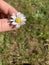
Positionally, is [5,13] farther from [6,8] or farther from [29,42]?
[29,42]

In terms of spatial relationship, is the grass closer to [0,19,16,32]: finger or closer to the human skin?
the human skin

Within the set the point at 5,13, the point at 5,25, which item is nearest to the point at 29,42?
the point at 5,13

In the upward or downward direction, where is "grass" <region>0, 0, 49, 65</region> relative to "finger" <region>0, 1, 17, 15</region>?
downward

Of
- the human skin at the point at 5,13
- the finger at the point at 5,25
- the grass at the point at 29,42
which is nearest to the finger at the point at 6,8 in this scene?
the human skin at the point at 5,13

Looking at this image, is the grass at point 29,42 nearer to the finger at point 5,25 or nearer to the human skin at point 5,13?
the human skin at point 5,13

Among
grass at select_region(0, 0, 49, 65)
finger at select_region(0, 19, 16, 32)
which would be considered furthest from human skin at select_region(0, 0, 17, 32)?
grass at select_region(0, 0, 49, 65)

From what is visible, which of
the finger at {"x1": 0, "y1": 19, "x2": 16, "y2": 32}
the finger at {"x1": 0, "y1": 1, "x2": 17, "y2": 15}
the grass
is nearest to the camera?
the finger at {"x1": 0, "y1": 19, "x2": 16, "y2": 32}

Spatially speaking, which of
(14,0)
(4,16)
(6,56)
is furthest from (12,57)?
(14,0)
